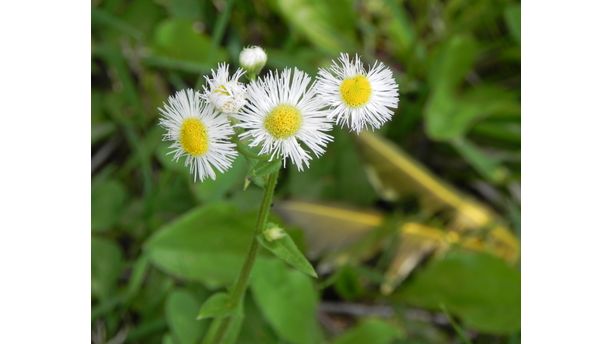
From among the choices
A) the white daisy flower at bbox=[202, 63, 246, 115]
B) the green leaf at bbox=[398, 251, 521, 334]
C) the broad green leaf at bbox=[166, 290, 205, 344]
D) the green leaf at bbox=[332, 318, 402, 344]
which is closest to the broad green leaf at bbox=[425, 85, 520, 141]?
the green leaf at bbox=[398, 251, 521, 334]

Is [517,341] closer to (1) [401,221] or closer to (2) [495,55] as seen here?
(1) [401,221]

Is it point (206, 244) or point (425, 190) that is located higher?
point (425, 190)

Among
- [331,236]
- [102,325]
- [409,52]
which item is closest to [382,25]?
[409,52]

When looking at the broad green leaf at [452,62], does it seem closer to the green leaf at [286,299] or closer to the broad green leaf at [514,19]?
the broad green leaf at [514,19]

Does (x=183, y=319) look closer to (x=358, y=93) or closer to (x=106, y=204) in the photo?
(x=106, y=204)

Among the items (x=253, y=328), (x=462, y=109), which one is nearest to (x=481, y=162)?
(x=462, y=109)

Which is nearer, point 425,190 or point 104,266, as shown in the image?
point 104,266

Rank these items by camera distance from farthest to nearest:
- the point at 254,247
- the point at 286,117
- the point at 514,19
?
the point at 514,19 < the point at 254,247 < the point at 286,117

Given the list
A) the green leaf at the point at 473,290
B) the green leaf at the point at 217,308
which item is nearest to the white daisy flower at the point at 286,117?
the green leaf at the point at 217,308
